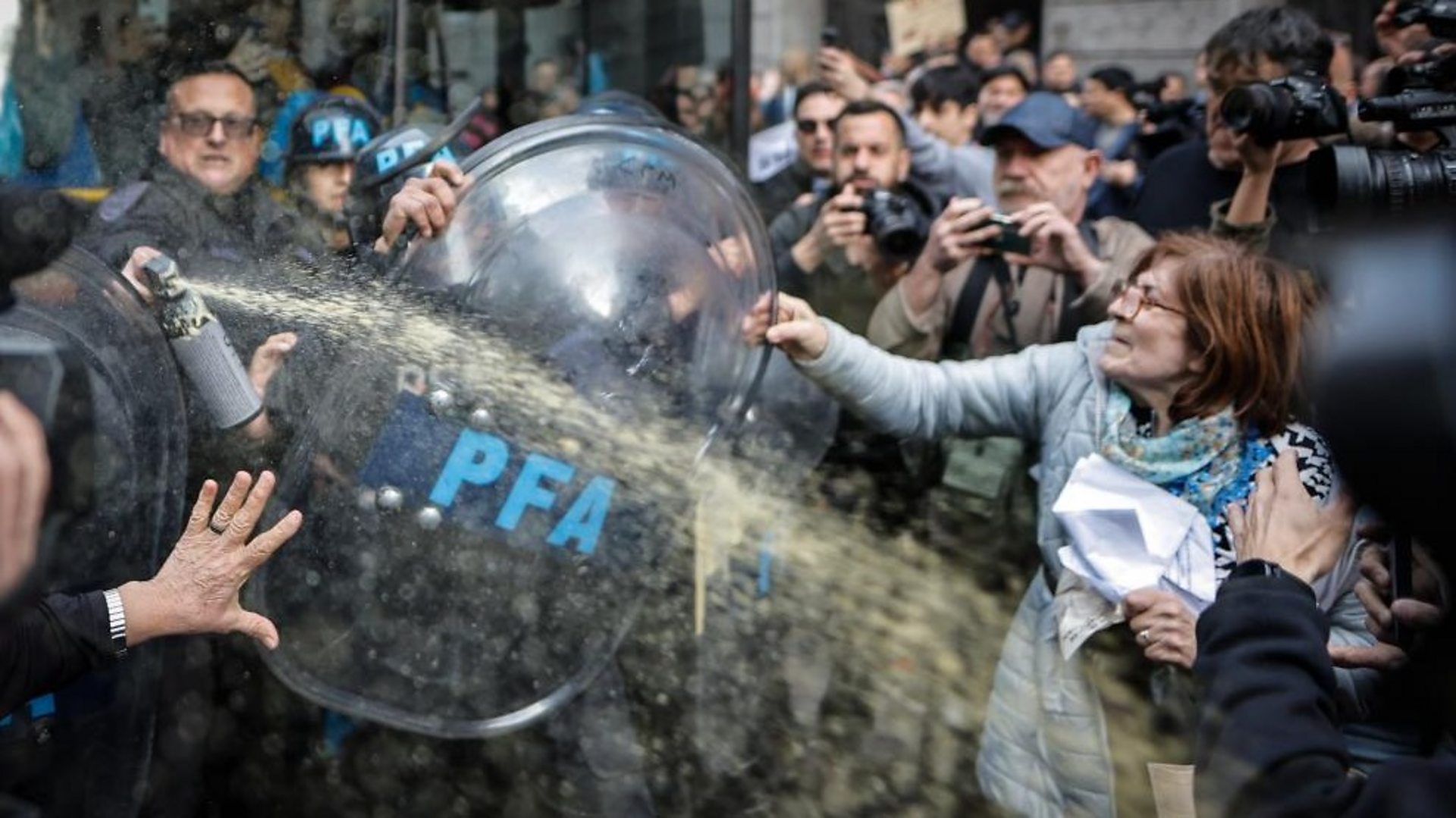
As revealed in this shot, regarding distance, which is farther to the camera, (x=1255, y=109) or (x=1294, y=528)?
(x=1255, y=109)

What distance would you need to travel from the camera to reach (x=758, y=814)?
319 cm

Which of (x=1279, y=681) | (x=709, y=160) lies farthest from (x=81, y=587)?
(x=1279, y=681)

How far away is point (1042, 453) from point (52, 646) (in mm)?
1654

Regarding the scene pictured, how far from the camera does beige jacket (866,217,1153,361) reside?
3.25 meters

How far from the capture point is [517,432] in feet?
7.66

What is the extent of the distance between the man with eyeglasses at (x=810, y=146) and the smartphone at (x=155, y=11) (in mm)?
1889

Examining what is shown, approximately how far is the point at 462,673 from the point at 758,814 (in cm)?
108

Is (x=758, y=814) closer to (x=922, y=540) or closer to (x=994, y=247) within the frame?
(x=922, y=540)

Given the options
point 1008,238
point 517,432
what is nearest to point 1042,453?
point 1008,238

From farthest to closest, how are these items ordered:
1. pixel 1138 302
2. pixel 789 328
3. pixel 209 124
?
pixel 209 124, pixel 789 328, pixel 1138 302

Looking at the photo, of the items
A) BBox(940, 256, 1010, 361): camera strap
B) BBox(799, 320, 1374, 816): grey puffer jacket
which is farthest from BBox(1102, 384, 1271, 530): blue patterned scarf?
BBox(940, 256, 1010, 361): camera strap

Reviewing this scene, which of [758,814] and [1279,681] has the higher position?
[1279,681]

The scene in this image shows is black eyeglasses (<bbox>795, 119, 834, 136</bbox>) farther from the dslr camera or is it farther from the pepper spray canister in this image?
the pepper spray canister

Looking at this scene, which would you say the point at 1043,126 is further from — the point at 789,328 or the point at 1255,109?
the point at 789,328
